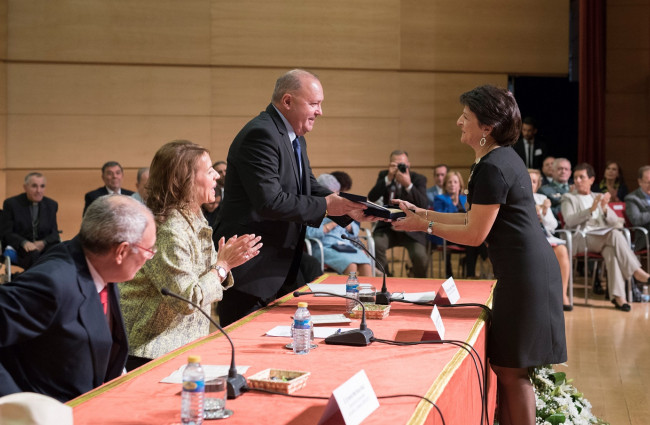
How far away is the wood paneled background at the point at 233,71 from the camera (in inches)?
343

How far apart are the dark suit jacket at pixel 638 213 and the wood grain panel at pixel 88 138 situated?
4776 mm

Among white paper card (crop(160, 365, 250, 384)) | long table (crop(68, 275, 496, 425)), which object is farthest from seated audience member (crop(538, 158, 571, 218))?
white paper card (crop(160, 365, 250, 384))

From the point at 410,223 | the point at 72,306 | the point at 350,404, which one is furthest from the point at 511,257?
the point at 72,306

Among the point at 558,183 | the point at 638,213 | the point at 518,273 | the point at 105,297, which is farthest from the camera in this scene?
the point at 558,183

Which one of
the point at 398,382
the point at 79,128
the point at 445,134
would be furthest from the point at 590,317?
the point at 79,128

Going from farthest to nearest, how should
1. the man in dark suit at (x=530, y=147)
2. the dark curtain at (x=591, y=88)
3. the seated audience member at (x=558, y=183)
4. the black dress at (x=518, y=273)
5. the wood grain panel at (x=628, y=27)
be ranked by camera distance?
the wood grain panel at (x=628, y=27) < the dark curtain at (x=591, y=88) < the man in dark suit at (x=530, y=147) < the seated audience member at (x=558, y=183) < the black dress at (x=518, y=273)

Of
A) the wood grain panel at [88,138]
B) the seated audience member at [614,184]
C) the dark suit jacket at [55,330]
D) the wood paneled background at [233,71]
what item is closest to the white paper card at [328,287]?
the dark suit jacket at [55,330]

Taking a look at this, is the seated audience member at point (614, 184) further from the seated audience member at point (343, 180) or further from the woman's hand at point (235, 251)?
the woman's hand at point (235, 251)

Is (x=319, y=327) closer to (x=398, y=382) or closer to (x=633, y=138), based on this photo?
(x=398, y=382)

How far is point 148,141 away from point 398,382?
7.54m

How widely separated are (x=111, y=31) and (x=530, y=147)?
202 inches

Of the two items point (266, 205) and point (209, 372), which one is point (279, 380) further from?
point (266, 205)

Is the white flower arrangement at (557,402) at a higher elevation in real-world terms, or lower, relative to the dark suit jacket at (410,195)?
lower

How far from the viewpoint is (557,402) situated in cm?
335
